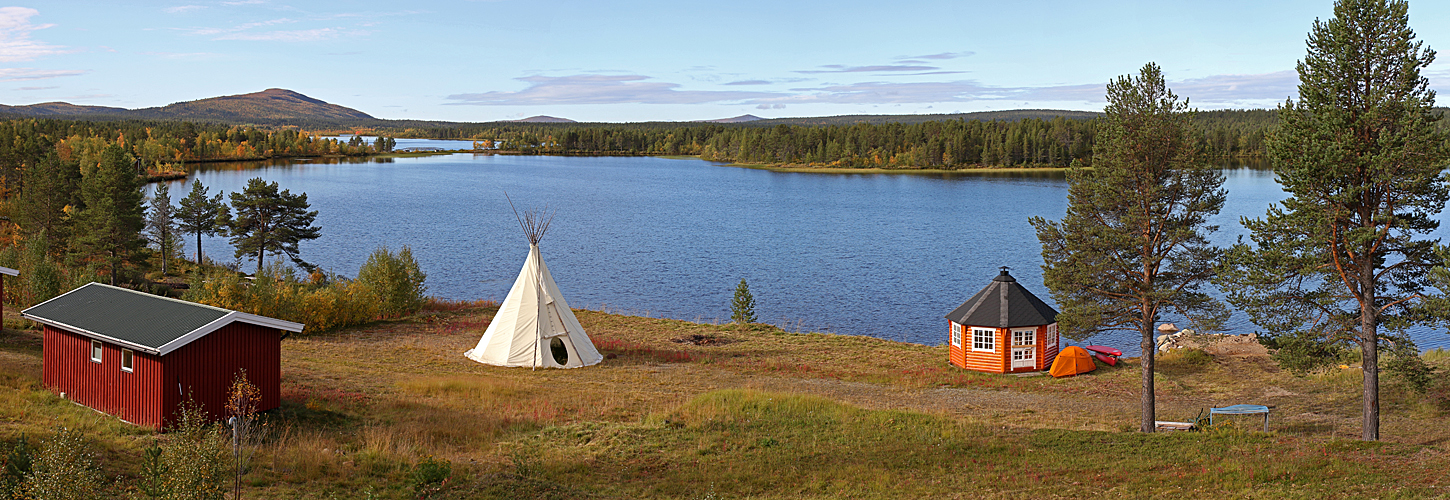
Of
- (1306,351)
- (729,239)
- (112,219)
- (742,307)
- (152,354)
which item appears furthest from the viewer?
(729,239)

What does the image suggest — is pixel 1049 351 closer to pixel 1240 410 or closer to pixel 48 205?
pixel 1240 410

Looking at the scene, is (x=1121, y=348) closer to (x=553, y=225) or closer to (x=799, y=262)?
(x=799, y=262)

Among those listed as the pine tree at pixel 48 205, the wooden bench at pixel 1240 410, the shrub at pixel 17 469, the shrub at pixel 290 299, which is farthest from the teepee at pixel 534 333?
the pine tree at pixel 48 205

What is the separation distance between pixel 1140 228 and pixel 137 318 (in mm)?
19386

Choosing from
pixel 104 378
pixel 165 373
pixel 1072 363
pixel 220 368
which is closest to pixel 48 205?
pixel 104 378

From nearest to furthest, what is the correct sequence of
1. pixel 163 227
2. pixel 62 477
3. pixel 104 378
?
1. pixel 62 477
2. pixel 104 378
3. pixel 163 227

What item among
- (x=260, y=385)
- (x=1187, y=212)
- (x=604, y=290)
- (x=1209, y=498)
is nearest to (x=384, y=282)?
(x=604, y=290)

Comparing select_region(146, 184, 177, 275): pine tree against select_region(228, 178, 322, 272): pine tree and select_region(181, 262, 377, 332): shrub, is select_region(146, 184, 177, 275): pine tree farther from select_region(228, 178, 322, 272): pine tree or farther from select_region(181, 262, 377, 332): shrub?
select_region(181, 262, 377, 332): shrub

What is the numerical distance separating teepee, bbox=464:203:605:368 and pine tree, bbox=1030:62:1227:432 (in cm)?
1329

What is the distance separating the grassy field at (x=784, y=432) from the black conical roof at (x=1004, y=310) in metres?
1.63

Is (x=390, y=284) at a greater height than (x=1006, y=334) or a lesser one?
greater

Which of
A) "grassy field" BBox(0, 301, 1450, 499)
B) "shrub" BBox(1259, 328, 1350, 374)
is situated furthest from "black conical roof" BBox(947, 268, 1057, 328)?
"shrub" BBox(1259, 328, 1350, 374)

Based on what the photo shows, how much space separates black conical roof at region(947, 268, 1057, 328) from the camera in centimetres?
2688

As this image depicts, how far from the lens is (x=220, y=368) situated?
16562mm
